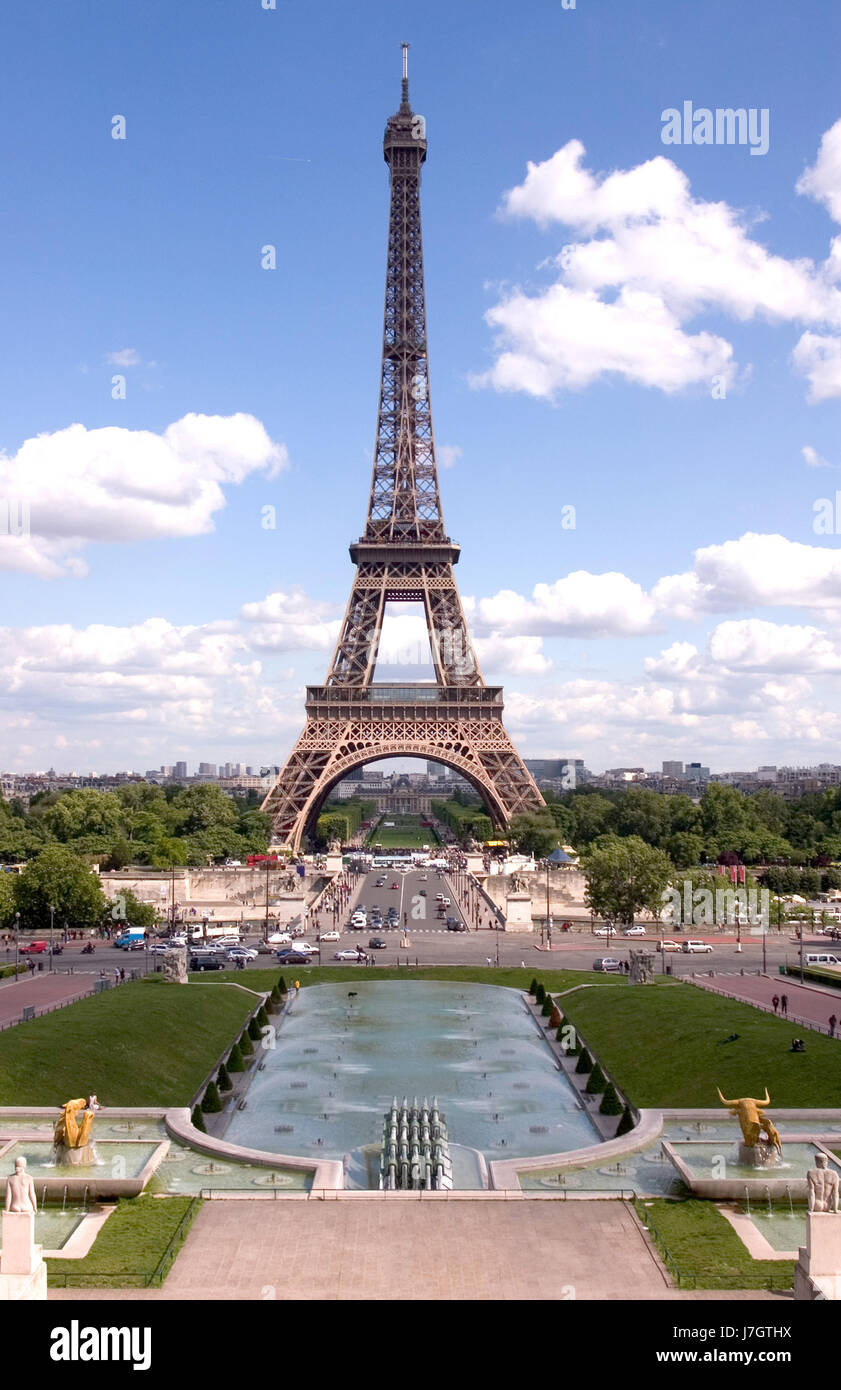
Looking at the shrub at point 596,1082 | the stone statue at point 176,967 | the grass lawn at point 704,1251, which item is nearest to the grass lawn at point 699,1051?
the shrub at point 596,1082

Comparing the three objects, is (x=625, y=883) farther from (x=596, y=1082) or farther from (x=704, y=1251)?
(x=704, y=1251)

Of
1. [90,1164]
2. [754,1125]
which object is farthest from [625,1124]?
[90,1164]

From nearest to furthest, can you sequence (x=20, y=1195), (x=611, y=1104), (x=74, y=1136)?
(x=20, y=1195)
(x=74, y=1136)
(x=611, y=1104)

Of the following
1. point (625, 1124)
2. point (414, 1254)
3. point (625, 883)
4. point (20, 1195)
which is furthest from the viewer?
point (625, 883)

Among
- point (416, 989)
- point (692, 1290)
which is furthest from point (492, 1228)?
point (416, 989)

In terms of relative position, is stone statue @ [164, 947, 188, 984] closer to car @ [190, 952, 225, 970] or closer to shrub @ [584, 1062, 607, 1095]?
car @ [190, 952, 225, 970]

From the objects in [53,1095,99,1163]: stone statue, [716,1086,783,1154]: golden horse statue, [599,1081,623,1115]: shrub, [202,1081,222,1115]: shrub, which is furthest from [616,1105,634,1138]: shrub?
[53,1095,99,1163]: stone statue
